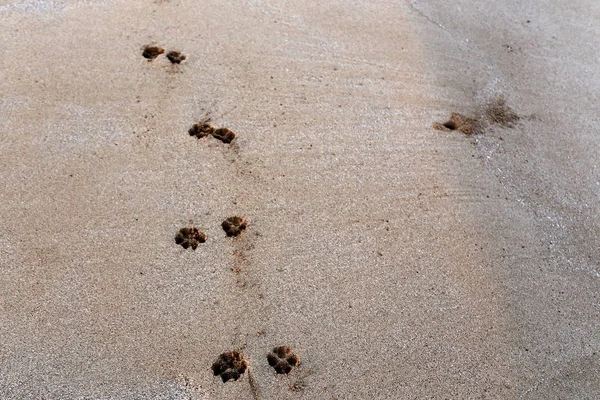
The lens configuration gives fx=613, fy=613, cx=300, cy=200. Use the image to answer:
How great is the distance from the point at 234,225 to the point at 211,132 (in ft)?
2.18

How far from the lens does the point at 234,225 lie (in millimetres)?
3012

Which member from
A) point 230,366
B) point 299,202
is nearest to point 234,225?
point 299,202

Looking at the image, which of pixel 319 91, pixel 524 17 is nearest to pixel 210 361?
pixel 319 91

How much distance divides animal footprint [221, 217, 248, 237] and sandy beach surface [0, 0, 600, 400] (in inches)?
1.1

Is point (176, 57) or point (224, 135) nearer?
point (224, 135)

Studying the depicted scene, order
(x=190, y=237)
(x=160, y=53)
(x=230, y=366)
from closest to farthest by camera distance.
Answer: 1. (x=230, y=366)
2. (x=190, y=237)
3. (x=160, y=53)

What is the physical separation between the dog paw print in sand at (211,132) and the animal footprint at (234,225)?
55 cm

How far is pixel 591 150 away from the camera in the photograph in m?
3.67

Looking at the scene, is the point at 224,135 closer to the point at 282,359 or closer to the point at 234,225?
the point at 234,225

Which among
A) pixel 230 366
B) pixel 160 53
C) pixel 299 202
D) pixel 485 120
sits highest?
pixel 485 120

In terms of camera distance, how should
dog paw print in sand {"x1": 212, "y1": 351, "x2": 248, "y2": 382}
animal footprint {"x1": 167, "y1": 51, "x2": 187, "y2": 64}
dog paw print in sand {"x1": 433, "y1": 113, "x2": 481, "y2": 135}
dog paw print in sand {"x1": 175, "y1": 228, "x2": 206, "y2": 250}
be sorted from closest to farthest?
dog paw print in sand {"x1": 212, "y1": 351, "x2": 248, "y2": 382} < dog paw print in sand {"x1": 175, "y1": 228, "x2": 206, "y2": 250} < dog paw print in sand {"x1": 433, "y1": 113, "x2": 481, "y2": 135} < animal footprint {"x1": 167, "y1": 51, "x2": 187, "y2": 64}

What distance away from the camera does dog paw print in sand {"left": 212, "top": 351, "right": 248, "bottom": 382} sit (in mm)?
2512

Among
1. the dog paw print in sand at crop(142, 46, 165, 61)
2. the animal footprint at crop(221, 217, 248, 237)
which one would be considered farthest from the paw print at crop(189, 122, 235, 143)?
the dog paw print in sand at crop(142, 46, 165, 61)

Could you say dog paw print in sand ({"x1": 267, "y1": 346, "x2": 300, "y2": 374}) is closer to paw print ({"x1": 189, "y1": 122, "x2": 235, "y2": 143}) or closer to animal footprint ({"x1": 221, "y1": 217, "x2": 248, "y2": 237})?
animal footprint ({"x1": 221, "y1": 217, "x2": 248, "y2": 237})
